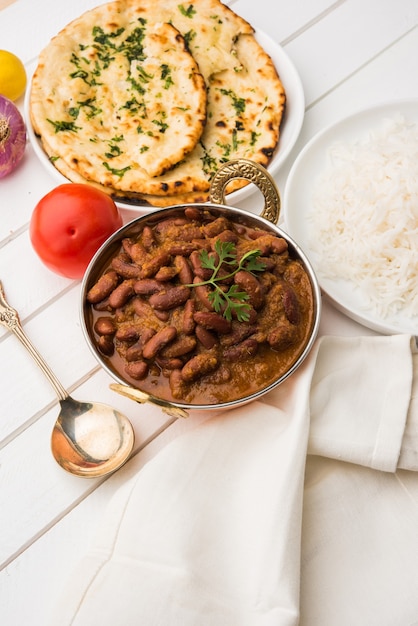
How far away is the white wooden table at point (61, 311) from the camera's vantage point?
221 centimetres

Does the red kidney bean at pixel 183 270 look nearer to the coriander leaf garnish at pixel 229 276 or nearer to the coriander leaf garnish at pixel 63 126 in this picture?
the coriander leaf garnish at pixel 229 276

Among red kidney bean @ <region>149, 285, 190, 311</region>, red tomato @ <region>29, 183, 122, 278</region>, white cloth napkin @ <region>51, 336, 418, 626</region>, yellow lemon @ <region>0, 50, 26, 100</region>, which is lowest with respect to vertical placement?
white cloth napkin @ <region>51, 336, 418, 626</region>

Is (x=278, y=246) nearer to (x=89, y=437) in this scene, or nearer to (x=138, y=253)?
(x=138, y=253)

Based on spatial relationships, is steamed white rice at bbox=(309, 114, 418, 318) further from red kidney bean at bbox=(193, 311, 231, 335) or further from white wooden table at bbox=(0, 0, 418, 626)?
red kidney bean at bbox=(193, 311, 231, 335)

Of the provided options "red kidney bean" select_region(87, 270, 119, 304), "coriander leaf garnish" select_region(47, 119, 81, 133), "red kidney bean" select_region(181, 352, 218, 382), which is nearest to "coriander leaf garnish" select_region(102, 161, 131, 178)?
"coriander leaf garnish" select_region(47, 119, 81, 133)

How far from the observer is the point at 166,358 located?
2.12 metres

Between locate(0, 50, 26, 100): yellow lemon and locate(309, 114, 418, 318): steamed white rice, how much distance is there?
1501 mm

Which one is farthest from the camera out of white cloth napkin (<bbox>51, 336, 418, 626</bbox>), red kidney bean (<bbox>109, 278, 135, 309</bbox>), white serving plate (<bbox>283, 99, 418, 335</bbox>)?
white serving plate (<bbox>283, 99, 418, 335</bbox>)

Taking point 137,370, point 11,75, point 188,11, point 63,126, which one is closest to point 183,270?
point 137,370

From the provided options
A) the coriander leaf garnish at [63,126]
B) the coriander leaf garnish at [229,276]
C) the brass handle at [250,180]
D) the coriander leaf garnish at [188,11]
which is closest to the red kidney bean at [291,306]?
the coriander leaf garnish at [229,276]

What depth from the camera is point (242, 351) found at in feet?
6.89

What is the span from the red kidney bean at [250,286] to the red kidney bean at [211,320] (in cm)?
12

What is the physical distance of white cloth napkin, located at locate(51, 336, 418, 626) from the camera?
1.97 m

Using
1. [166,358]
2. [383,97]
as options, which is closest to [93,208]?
[166,358]
